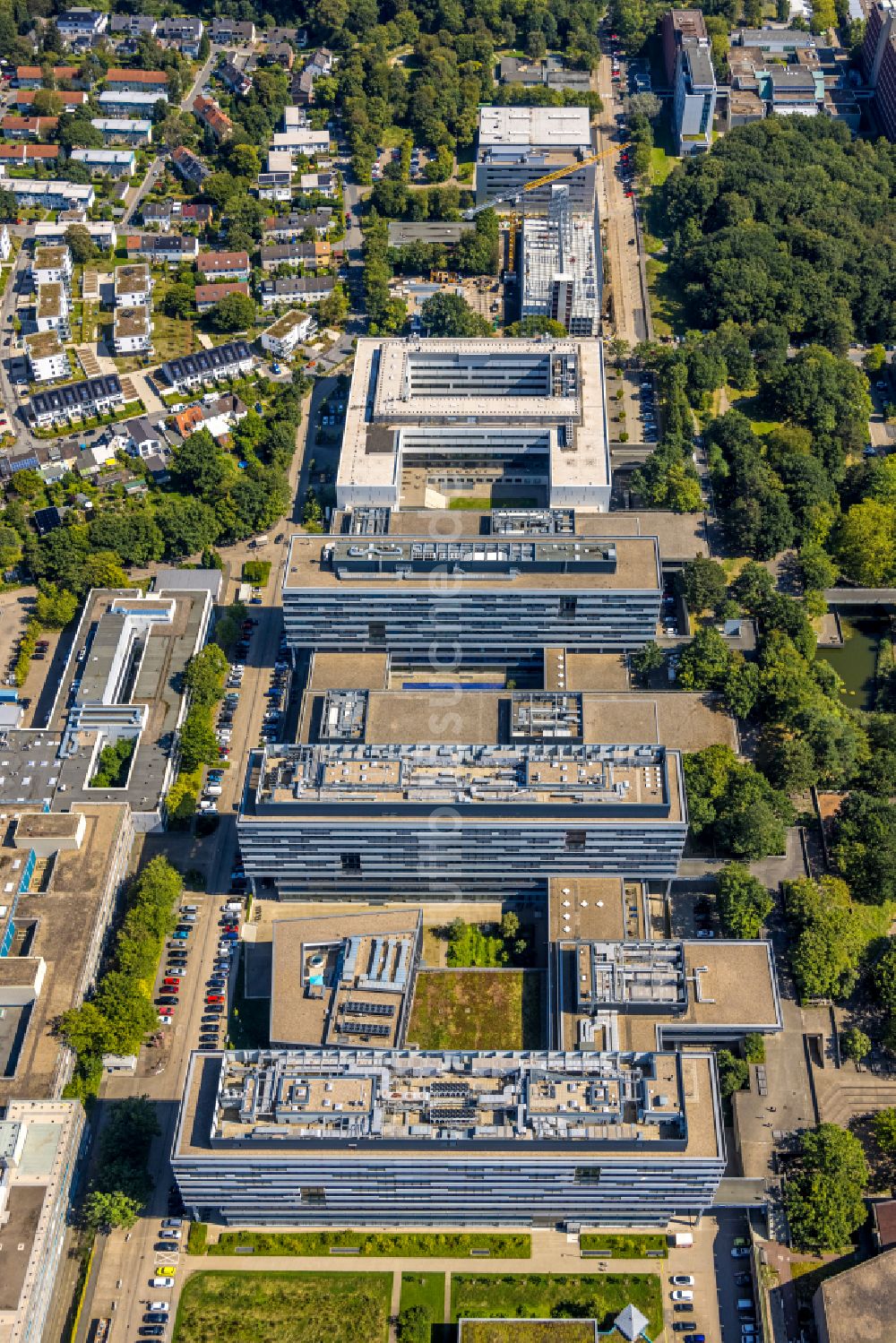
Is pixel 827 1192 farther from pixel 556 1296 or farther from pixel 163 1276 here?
pixel 163 1276

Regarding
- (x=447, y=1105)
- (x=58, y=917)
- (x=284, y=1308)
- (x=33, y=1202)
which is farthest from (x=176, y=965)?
(x=447, y=1105)

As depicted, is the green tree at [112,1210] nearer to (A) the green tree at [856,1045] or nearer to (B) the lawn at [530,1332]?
(B) the lawn at [530,1332]

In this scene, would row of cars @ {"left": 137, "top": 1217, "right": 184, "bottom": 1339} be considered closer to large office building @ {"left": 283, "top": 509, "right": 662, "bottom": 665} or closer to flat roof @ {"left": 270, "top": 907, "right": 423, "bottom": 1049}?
flat roof @ {"left": 270, "top": 907, "right": 423, "bottom": 1049}

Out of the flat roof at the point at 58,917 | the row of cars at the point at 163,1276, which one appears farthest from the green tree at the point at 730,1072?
the flat roof at the point at 58,917

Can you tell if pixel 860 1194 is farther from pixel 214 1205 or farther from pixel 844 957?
pixel 214 1205

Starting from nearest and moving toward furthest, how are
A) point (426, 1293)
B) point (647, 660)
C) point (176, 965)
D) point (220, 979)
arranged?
point (426, 1293)
point (220, 979)
point (176, 965)
point (647, 660)

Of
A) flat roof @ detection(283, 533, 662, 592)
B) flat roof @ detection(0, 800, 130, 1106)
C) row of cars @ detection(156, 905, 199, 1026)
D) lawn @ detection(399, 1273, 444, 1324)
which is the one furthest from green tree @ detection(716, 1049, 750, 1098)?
flat roof @ detection(0, 800, 130, 1106)
